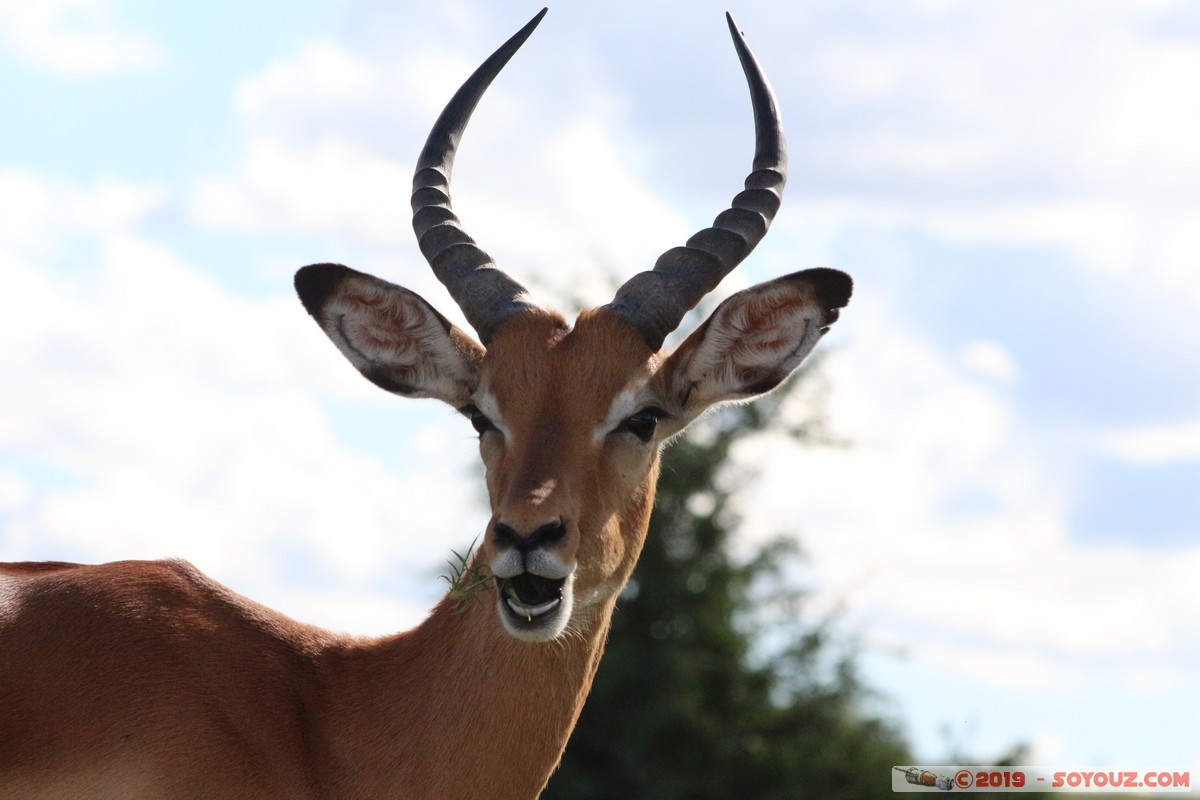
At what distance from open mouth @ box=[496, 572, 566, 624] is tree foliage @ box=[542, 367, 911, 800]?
65.4 ft

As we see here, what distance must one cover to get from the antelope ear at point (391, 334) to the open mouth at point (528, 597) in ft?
6.14

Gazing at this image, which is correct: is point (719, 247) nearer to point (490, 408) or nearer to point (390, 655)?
point (490, 408)

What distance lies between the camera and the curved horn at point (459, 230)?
33.2 feet

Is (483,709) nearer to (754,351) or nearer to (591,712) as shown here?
(754,351)

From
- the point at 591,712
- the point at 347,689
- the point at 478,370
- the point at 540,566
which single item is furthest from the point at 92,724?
the point at 591,712

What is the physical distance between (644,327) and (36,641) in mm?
3645

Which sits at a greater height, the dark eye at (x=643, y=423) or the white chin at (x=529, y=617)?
the dark eye at (x=643, y=423)

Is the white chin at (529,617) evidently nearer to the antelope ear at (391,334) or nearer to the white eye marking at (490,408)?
the white eye marking at (490,408)

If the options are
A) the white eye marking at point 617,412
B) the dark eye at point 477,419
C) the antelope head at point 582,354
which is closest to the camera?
the antelope head at point 582,354

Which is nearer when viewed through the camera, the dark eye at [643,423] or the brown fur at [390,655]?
the brown fur at [390,655]

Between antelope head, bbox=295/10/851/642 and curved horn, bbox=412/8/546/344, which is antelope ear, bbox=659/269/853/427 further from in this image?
curved horn, bbox=412/8/546/344

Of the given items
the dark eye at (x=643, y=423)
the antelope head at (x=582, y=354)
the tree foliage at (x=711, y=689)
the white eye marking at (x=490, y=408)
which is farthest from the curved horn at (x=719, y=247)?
the tree foliage at (x=711, y=689)

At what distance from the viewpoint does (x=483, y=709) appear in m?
9.05

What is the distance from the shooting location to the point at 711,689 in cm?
3000
